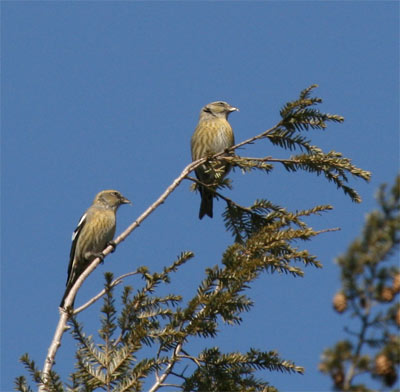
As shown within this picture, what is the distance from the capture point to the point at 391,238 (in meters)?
2.23

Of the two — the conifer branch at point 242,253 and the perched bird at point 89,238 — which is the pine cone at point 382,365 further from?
the perched bird at point 89,238

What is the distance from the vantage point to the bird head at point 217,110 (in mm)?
10242

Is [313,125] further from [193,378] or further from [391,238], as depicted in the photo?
[391,238]

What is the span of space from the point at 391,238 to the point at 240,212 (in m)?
4.02

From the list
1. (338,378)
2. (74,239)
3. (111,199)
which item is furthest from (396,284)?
(111,199)

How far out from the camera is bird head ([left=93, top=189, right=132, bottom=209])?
8930mm

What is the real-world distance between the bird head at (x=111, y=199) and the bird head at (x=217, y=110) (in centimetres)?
196

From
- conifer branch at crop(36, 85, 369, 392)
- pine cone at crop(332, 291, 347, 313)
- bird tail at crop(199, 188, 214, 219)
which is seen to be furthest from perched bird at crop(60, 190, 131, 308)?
pine cone at crop(332, 291, 347, 313)

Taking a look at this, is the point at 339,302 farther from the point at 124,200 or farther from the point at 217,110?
the point at 217,110

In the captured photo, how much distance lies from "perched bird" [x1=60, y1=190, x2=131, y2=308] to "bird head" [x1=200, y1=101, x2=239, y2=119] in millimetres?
2290

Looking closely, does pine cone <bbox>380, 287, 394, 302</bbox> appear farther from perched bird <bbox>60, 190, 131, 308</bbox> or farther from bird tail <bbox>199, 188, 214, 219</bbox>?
bird tail <bbox>199, 188, 214, 219</bbox>

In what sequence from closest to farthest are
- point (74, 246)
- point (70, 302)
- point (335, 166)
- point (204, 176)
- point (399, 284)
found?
point (399, 284) < point (70, 302) < point (335, 166) < point (74, 246) < point (204, 176)

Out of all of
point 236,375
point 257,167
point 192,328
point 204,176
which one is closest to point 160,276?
point 192,328

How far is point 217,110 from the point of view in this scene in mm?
10289
